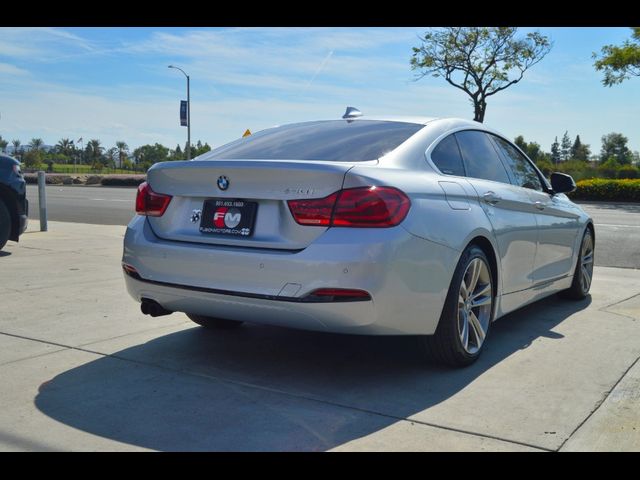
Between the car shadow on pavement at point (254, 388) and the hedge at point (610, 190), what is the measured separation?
26.6 metres

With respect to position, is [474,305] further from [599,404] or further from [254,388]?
[254,388]

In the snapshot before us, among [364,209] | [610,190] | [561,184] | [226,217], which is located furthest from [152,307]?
[610,190]

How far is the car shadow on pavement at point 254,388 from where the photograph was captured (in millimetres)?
3096

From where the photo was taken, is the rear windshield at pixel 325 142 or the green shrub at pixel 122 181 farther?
the green shrub at pixel 122 181

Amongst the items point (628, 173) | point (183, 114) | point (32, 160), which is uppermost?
point (183, 114)

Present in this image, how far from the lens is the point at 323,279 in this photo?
11.4ft

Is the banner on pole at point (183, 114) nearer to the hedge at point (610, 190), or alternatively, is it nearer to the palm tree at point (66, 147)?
the hedge at point (610, 190)

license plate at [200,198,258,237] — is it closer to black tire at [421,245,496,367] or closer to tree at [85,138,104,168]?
black tire at [421,245,496,367]

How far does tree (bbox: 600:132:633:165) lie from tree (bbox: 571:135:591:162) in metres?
3.45

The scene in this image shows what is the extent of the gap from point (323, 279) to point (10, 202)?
6.55m

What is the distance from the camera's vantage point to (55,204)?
66.9 feet

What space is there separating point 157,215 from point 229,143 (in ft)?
3.14

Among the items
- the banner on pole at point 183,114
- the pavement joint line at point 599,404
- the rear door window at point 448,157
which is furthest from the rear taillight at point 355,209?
the banner on pole at point 183,114

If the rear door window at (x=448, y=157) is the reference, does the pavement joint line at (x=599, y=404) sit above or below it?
below
